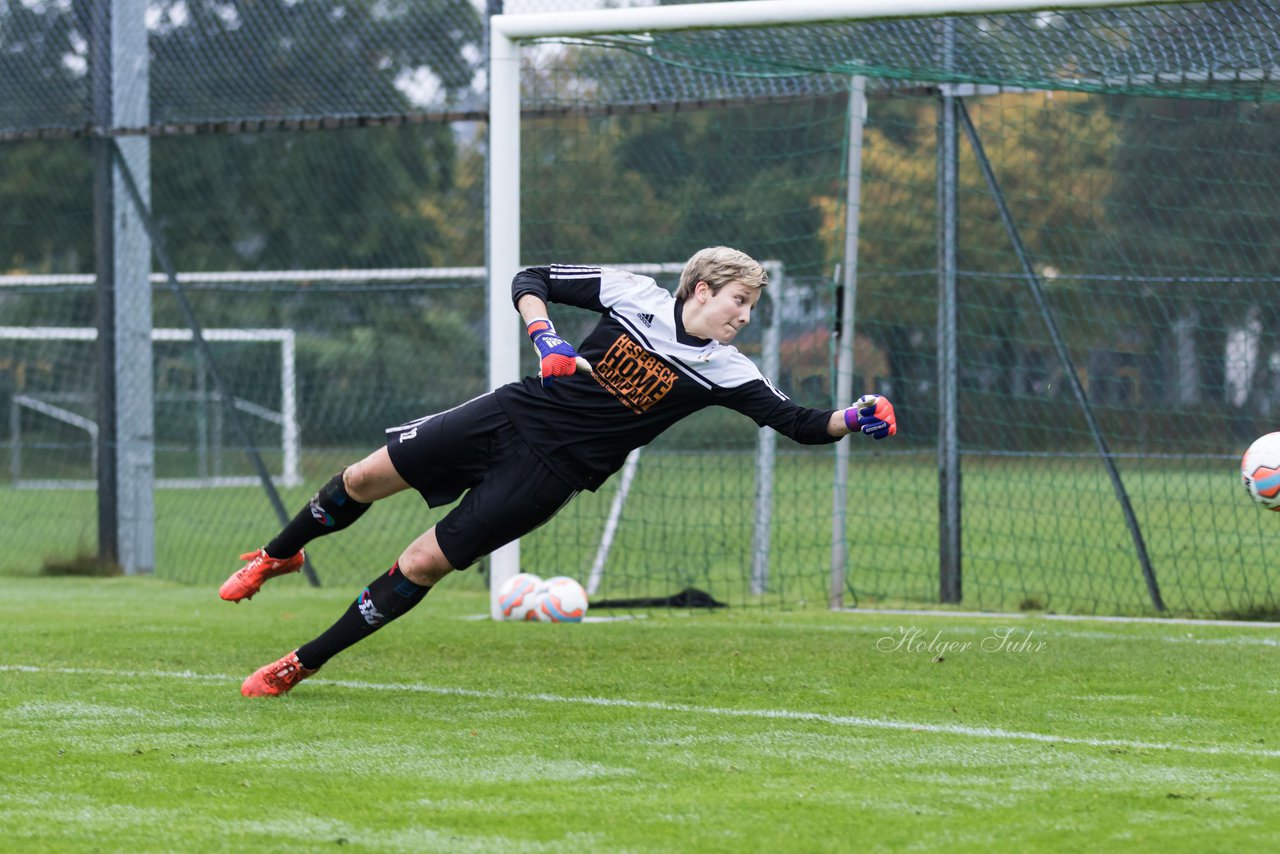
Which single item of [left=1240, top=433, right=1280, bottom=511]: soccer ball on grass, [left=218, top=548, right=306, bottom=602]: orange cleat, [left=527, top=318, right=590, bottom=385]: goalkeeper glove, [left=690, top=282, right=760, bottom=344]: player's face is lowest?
[left=218, top=548, right=306, bottom=602]: orange cleat

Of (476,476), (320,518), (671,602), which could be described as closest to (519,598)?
(671,602)

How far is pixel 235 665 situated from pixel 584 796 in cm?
284

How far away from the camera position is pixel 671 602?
866cm

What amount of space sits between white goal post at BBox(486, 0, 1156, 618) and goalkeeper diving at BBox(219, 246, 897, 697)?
80.0 inches

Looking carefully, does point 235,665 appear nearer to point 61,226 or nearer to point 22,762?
point 22,762

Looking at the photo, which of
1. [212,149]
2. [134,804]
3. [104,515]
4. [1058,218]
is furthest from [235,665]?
[212,149]

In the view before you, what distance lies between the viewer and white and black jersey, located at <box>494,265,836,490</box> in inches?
219

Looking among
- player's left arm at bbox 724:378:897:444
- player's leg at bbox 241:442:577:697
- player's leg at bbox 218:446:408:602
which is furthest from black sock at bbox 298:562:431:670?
player's left arm at bbox 724:378:897:444

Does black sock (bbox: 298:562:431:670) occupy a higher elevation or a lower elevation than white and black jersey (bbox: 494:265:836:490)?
lower

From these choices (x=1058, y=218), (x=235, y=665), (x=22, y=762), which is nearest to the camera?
(x=22, y=762)

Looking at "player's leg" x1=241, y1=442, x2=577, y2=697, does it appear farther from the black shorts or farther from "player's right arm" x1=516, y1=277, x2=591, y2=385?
"player's right arm" x1=516, y1=277, x2=591, y2=385

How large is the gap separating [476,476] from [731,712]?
131 centimetres

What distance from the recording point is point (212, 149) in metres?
30.1

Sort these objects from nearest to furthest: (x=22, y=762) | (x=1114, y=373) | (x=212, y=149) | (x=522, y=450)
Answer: (x=22, y=762) < (x=522, y=450) < (x=1114, y=373) < (x=212, y=149)
